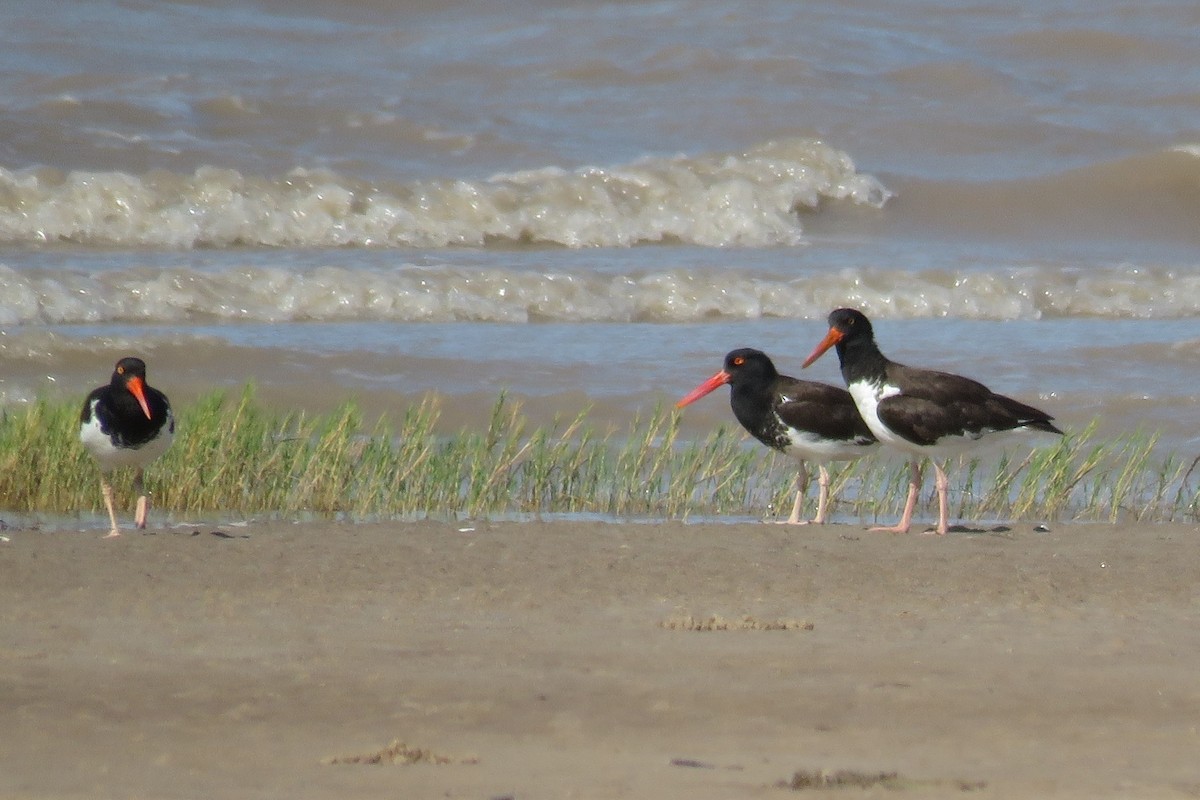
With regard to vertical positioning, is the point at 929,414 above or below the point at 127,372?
below

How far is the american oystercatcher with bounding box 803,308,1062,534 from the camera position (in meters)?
7.51

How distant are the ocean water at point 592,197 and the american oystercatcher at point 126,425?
2.29 m

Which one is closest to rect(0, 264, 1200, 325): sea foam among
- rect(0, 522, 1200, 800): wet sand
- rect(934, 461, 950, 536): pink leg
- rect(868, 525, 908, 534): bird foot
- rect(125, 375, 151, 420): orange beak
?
rect(125, 375, 151, 420): orange beak

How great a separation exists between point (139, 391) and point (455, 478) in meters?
1.50

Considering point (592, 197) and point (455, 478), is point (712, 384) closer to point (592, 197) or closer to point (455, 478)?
point (455, 478)

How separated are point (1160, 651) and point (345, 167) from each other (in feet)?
47.2

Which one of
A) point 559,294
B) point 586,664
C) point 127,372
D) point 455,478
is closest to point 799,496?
point 455,478

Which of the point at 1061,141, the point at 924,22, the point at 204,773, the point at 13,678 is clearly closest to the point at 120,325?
the point at 13,678

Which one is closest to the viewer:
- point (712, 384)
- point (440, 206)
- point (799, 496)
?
point (799, 496)

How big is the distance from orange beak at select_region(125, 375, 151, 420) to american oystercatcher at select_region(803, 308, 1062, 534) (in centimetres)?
305

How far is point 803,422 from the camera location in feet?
25.7

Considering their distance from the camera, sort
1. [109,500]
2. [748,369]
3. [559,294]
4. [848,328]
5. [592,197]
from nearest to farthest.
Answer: [109,500] → [848,328] → [748,369] → [559,294] → [592,197]

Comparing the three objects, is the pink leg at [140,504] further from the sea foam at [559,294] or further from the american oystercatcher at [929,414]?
the sea foam at [559,294]

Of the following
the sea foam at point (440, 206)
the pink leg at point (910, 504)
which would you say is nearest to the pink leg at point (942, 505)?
the pink leg at point (910, 504)
